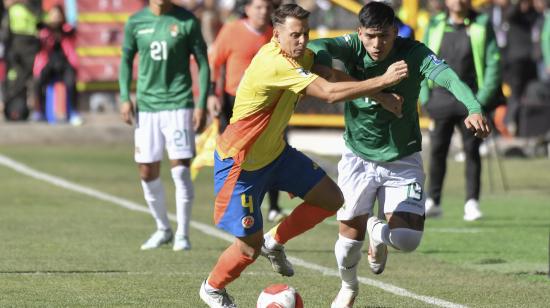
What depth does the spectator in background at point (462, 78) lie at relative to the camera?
47.0 ft

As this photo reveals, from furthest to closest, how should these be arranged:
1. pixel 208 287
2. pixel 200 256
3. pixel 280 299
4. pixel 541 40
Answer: pixel 541 40
pixel 200 256
pixel 208 287
pixel 280 299

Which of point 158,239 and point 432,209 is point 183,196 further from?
point 432,209

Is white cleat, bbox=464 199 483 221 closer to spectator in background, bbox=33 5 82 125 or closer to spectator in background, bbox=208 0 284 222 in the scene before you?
spectator in background, bbox=208 0 284 222

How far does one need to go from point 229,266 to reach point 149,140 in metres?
3.48

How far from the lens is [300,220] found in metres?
9.34

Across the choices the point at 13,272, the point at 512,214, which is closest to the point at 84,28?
the point at 512,214

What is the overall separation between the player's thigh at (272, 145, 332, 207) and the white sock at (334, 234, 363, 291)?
0.30 metres

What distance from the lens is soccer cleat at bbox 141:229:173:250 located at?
12.2 meters

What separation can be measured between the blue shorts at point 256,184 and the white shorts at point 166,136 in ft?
10.1

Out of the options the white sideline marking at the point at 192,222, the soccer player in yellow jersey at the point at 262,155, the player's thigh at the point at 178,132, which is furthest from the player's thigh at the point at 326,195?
the player's thigh at the point at 178,132

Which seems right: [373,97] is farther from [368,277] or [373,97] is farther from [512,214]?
[512,214]

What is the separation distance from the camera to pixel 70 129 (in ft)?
75.3

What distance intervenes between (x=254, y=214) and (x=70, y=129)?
14505mm

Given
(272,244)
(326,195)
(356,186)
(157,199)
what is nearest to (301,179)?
(326,195)
